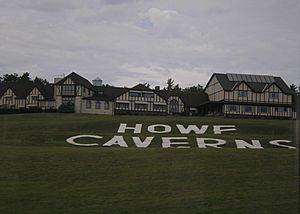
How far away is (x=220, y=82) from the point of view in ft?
238

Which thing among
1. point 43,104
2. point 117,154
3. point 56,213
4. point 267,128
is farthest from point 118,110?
point 56,213

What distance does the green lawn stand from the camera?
13844 mm

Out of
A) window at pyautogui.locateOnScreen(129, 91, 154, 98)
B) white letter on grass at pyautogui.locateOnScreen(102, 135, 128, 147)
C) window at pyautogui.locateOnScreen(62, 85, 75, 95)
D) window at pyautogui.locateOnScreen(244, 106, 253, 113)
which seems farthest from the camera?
window at pyautogui.locateOnScreen(129, 91, 154, 98)

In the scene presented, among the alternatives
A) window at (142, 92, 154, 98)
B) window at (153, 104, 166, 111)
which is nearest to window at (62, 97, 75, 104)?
window at (142, 92, 154, 98)

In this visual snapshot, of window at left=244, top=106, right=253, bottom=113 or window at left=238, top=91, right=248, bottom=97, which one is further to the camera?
window at left=238, top=91, right=248, bottom=97

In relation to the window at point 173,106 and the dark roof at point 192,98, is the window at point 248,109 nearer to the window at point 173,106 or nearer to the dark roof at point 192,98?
the dark roof at point 192,98

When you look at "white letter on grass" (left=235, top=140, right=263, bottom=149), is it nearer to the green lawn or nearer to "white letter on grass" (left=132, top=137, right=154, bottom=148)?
"white letter on grass" (left=132, top=137, right=154, bottom=148)

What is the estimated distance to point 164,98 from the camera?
75.7 metres

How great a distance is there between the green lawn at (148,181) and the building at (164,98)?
44.0m

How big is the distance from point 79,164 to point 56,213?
983cm

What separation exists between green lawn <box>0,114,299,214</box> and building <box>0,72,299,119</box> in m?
44.0

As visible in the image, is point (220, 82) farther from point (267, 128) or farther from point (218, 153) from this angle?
point (218, 153)

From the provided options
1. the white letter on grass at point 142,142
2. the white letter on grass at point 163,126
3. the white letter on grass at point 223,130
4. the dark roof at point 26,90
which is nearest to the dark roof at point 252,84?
the white letter on grass at point 223,130

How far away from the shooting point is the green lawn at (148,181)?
13.8m
